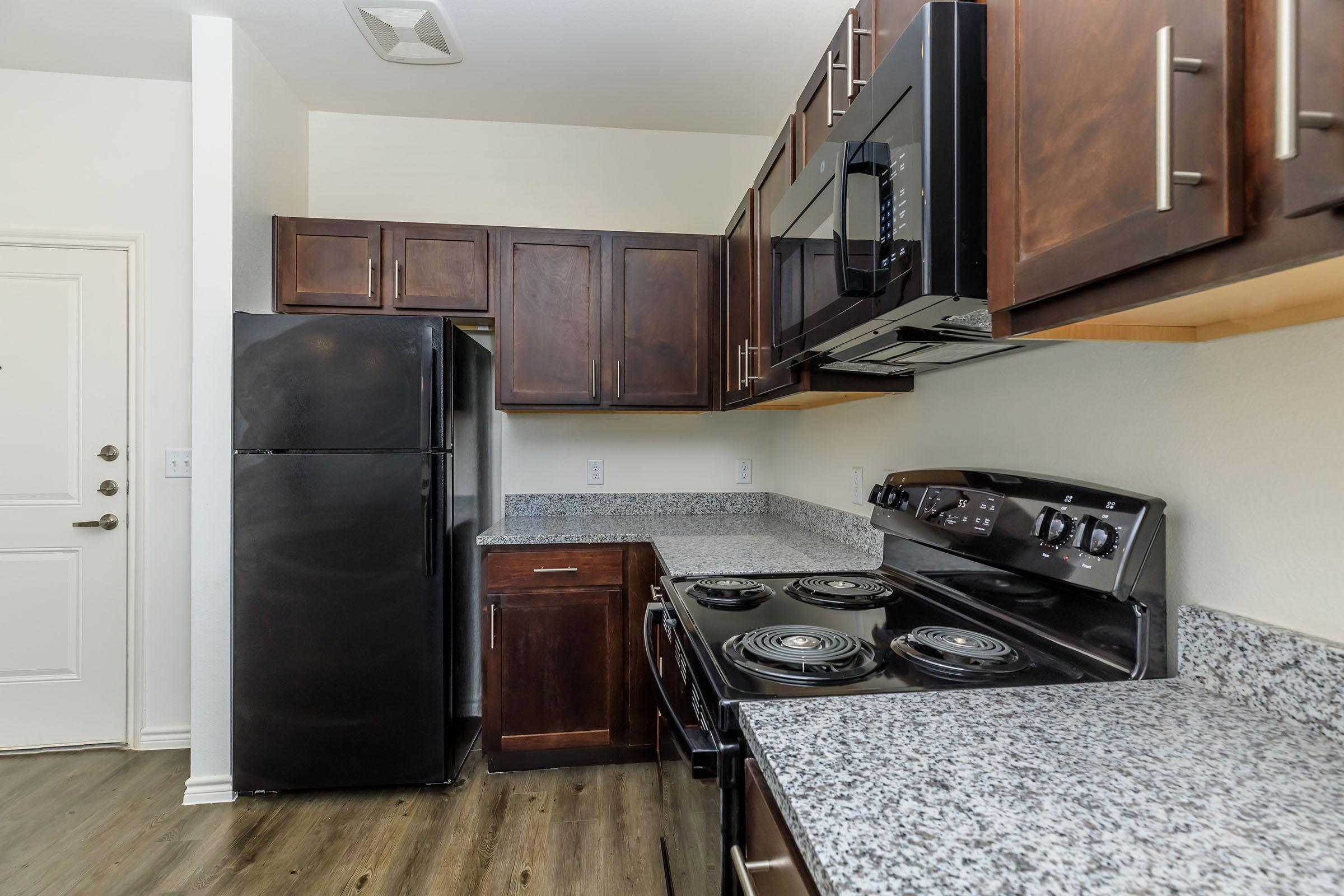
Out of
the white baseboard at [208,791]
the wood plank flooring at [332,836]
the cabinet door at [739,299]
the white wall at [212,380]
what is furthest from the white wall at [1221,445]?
the white baseboard at [208,791]

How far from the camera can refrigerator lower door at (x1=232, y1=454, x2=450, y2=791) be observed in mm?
2039

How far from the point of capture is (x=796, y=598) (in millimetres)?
1394

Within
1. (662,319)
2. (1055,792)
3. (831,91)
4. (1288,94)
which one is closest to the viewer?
(1288,94)

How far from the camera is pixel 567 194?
9.18 feet

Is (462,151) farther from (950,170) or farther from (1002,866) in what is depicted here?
(1002,866)

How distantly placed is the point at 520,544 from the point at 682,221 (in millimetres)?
1679

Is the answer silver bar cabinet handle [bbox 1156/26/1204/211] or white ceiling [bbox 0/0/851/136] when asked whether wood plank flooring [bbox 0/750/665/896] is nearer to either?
silver bar cabinet handle [bbox 1156/26/1204/211]

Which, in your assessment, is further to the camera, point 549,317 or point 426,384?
point 549,317

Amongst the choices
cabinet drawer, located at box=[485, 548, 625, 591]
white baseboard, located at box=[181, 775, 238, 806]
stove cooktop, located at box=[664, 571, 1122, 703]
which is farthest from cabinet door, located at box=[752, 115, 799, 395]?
white baseboard, located at box=[181, 775, 238, 806]


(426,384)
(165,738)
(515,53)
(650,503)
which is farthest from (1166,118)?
(165,738)

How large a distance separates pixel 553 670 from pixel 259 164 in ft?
7.12

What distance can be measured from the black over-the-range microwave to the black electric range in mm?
350

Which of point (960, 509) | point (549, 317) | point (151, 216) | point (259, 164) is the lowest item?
point (960, 509)

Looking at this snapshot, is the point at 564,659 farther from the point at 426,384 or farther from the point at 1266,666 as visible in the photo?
the point at 1266,666
